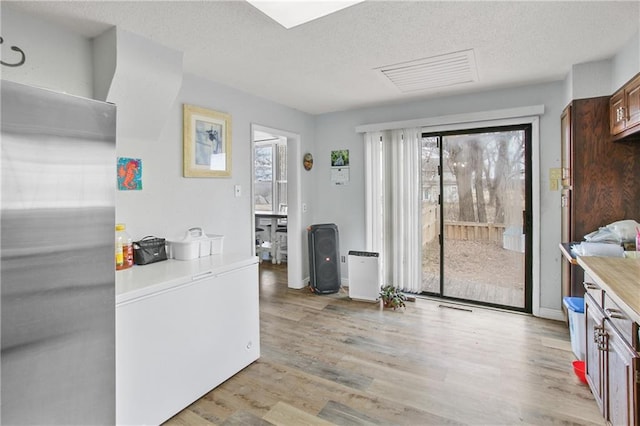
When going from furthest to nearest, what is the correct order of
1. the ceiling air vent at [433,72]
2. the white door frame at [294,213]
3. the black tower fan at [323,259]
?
the white door frame at [294,213] → the black tower fan at [323,259] → the ceiling air vent at [433,72]

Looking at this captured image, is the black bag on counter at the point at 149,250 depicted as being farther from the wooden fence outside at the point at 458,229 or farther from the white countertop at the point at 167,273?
the wooden fence outside at the point at 458,229

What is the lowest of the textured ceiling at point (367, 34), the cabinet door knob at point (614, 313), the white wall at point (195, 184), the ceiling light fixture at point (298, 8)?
the cabinet door knob at point (614, 313)

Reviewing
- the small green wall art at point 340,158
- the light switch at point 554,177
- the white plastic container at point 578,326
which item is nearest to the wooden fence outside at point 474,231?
the light switch at point 554,177

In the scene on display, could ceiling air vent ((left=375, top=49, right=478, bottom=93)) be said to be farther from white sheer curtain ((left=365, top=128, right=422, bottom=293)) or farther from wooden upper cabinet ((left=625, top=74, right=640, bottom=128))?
wooden upper cabinet ((left=625, top=74, right=640, bottom=128))

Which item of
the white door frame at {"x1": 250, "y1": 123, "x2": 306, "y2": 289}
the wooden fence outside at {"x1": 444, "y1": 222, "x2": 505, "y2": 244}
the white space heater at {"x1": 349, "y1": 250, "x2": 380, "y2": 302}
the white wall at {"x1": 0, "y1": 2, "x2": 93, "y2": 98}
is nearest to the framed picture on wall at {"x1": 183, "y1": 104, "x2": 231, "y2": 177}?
the white wall at {"x1": 0, "y1": 2, "x2": 93, "y2": 98}

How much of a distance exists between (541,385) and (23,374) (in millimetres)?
2794

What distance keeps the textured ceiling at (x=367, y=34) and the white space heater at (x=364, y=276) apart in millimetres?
2011

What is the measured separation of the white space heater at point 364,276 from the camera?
3.96 metres

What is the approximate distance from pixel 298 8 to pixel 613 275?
2.15 metres

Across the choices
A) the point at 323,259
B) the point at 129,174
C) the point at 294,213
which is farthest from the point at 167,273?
the point at 294,213

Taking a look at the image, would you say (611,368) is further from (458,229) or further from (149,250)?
(149,250)

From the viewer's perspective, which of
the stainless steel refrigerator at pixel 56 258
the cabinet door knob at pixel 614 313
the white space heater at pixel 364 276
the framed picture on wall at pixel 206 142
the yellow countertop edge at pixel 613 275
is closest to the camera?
the stainless steel refrigerator at pixel 56 258

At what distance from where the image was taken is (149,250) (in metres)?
2.47

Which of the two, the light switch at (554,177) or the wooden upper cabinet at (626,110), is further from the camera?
the light switch at (554,177)
